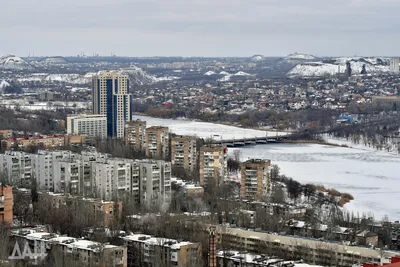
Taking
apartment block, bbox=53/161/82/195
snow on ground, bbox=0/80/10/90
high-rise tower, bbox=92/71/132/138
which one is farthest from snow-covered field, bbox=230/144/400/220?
snow on ground, bbox=0/80/10/90

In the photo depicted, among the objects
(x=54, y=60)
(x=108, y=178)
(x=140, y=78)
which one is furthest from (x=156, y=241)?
(x=54, y=60)

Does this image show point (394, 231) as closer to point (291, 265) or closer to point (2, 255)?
point (291, 265)

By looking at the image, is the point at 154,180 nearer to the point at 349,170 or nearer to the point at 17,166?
the point at 17,166

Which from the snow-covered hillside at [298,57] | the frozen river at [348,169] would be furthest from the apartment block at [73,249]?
the snow-covered hillside at [298,57]

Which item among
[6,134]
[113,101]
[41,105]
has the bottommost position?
[41,105]

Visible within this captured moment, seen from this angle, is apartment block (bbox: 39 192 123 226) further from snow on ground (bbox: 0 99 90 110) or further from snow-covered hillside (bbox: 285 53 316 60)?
snow-covered hillside (bbox: 285 53 316 60)

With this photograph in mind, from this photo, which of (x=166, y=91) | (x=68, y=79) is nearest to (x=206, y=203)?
(x=166, y=91)

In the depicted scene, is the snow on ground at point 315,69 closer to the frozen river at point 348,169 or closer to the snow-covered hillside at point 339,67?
the snow-covered hillside at point 339,67
